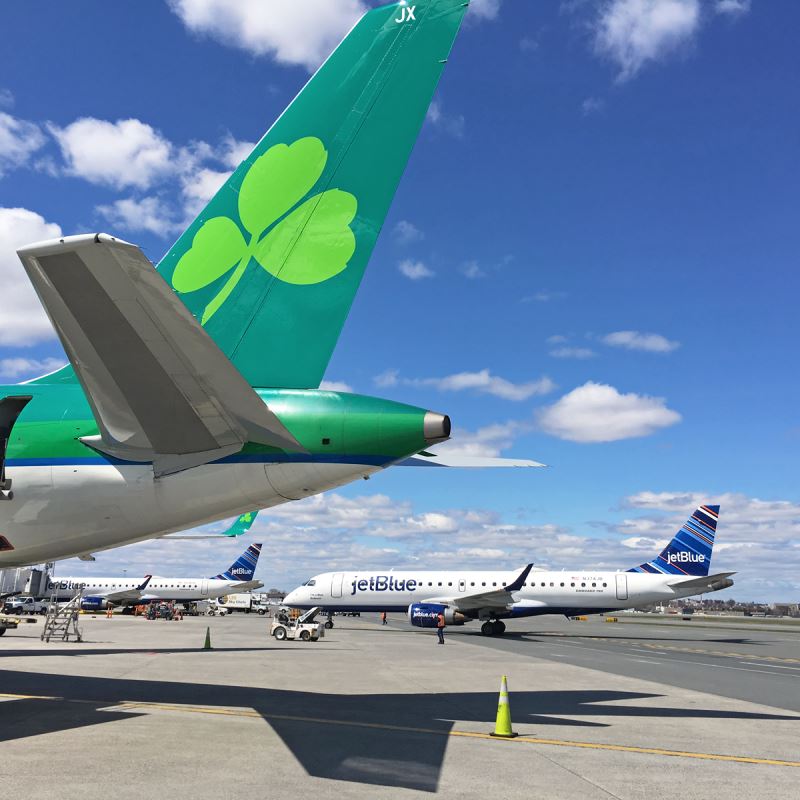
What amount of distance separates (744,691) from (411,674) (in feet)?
29.1

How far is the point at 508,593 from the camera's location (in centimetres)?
4547

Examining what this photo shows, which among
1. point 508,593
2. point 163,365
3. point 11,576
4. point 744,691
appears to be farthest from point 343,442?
point 11,576

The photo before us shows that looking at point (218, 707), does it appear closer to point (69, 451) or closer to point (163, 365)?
point (69, 451)

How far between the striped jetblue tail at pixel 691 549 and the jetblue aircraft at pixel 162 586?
150 ft

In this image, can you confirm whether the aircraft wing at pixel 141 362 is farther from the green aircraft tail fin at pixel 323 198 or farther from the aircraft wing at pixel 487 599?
the aircraft wing at pixel 487 599

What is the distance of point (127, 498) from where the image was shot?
9453 millimetres

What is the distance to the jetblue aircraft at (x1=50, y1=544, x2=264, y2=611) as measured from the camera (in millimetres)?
77000

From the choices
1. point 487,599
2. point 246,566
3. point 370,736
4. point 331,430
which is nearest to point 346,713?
point 370,736

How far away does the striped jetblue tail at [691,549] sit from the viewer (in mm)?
48031

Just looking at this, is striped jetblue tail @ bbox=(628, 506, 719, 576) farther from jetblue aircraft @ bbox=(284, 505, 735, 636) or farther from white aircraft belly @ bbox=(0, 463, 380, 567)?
white aircraft belly @ bbox=(0, 463, 380, 567)

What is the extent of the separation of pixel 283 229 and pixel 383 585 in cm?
4207

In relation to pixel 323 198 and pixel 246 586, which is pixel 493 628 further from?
pixel 323 198

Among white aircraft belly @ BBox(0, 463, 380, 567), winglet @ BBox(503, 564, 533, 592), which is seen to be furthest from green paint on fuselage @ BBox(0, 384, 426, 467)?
winglet @ BBox(503, 564, 533, 592)

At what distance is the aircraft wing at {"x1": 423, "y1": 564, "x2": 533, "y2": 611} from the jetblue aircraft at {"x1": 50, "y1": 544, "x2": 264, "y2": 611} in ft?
122
